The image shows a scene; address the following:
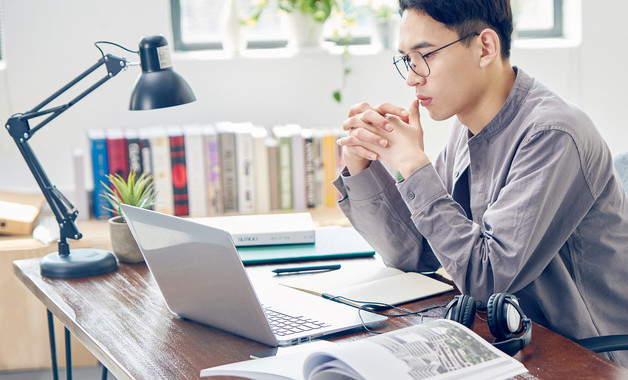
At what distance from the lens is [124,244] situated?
172 centimetres

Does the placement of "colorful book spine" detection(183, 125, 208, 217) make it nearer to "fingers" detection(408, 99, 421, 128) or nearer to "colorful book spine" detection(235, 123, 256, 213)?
"colorful book spine" detection(235, 123, 256, 213)

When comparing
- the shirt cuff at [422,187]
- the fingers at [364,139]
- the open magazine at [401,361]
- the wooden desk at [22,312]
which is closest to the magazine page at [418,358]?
the open magazine at [401,361]

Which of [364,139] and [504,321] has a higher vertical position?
[364,139]

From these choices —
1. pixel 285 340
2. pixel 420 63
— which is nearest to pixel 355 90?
pixel 420 63

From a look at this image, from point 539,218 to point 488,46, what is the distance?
376 mm

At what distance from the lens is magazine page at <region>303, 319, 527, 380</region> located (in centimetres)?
95

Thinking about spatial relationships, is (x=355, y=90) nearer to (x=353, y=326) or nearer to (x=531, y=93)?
(x=531, y=93)

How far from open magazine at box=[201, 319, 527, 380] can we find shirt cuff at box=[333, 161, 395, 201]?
563 mm

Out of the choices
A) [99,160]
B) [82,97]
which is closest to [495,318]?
[82,97]

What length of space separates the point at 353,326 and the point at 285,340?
13 cm

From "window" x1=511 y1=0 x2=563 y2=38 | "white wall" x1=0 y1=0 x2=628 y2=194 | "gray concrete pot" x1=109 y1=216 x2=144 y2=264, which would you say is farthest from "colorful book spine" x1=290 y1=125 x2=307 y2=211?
"gray concrete pot" x1=109 y1=216 x2=144 y2=264

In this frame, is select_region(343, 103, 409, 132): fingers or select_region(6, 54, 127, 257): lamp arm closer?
select_region(343, 103, 409, 132): fingers

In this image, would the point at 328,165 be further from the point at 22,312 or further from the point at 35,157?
the point at 35,157

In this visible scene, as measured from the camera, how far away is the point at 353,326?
1.26 meters
